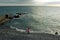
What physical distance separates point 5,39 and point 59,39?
1127 cm

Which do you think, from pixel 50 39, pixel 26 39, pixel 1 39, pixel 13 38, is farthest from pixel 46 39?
pixel 1 39

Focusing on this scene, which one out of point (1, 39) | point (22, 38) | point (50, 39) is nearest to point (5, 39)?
point (1, 39)

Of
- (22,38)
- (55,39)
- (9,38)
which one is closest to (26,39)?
(22,38)

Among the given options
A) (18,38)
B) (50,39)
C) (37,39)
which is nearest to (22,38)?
(18,38)

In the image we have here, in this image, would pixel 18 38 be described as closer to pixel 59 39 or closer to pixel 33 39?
pixel 33 39

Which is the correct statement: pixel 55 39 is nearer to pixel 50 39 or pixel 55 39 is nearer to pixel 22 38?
pixel 50 39

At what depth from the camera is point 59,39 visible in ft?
115

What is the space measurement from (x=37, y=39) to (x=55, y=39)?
393 centimetres

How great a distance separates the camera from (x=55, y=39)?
1375 inches

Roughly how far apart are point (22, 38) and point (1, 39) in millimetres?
4369

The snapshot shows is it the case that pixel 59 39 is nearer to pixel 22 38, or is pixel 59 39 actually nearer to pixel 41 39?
pixel 41 39

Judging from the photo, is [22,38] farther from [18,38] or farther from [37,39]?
[37,39]

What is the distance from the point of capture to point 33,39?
111 feet

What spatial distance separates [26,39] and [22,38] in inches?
52.9
